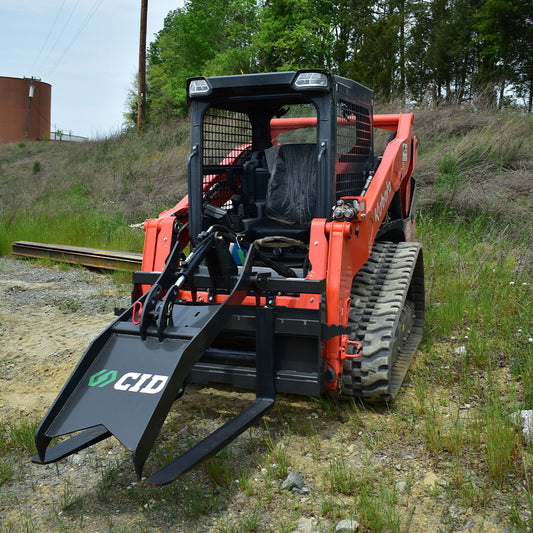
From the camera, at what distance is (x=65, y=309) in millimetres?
6520

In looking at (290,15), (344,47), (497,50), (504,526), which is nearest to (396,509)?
(504,526)

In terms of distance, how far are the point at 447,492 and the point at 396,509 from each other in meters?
0.26

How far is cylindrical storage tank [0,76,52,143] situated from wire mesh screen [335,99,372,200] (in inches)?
1414

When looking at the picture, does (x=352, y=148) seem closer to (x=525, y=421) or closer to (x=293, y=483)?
(x=525, y=421)

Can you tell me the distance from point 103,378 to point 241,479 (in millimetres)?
837

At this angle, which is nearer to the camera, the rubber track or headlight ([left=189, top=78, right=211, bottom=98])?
the rubber track

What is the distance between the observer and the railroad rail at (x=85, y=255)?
8.48 m

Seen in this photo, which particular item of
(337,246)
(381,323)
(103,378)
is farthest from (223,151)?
(103,378)

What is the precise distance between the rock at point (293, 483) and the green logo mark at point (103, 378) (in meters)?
0.98

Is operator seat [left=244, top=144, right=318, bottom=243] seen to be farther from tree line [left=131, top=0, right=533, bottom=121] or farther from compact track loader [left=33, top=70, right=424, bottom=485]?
tree line [left=131, top=0, right=533, bottom=121]

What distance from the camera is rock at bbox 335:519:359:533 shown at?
100 inches

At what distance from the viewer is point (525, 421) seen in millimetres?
3283

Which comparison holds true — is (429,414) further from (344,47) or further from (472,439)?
(344,47)

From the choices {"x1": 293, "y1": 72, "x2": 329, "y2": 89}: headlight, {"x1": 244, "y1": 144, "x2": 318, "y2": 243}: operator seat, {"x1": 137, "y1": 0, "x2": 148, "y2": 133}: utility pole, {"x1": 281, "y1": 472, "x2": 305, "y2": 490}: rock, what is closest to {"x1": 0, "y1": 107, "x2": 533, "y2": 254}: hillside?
{"x1": 137, "y1": 0, "x2": 148, "y2": 133}: utility pole
